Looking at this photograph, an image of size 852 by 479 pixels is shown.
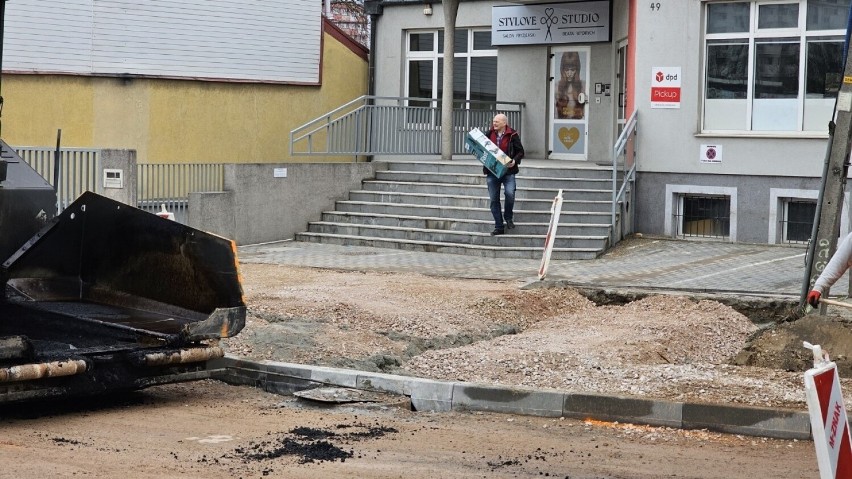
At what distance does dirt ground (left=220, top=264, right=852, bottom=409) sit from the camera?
9398mm

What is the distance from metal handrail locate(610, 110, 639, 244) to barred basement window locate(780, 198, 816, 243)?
247 centimetres

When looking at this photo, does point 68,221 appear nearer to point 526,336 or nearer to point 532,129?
point 526,336

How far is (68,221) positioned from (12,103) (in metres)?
14.0

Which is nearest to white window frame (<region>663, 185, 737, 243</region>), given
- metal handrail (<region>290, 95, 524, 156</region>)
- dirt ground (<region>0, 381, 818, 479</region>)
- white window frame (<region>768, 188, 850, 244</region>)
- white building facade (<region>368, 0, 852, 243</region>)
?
white building facade (<region>368, 0, 852, 243</region>)

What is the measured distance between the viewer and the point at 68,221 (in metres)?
9.80

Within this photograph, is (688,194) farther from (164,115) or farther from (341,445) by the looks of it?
(341,445)

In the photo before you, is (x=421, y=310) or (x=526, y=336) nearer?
(x=526, y=336)

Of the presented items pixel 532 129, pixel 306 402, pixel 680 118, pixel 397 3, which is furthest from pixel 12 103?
pixel 306 402

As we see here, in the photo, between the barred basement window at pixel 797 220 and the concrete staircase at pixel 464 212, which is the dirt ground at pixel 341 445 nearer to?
the concrete staircase at pixel 464 212

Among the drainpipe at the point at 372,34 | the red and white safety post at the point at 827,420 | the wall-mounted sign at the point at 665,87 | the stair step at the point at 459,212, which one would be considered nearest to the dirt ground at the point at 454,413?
the red and white safety post at the point at 827,420

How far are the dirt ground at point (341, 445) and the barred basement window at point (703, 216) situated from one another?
11.7 meters

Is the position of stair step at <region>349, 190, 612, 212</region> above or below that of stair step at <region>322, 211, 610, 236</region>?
above

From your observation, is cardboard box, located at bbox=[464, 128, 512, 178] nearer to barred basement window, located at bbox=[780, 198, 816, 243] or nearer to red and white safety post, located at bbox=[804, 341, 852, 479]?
barred basement window, located at bbox=[780, 198, 816, 243]

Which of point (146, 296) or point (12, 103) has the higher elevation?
point (12, 103)
